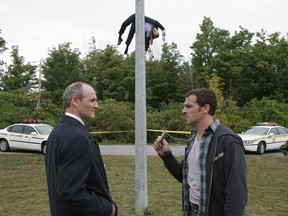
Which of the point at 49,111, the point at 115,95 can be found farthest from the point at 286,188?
the point at 115,95

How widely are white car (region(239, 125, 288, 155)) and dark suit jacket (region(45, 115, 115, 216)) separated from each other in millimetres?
15368

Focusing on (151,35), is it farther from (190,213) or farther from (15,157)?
(15,157)

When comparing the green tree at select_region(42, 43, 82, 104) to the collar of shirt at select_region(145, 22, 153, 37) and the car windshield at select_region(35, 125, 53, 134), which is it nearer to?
the car windshield at select_region(35, 125, 53, 134)

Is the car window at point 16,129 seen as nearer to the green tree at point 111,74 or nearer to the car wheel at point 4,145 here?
the car wheel at point 4,145

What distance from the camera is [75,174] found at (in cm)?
260

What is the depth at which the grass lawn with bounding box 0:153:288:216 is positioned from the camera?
7266 millimetres

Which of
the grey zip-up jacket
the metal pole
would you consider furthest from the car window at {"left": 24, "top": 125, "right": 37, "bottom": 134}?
the grey zip-up jacket

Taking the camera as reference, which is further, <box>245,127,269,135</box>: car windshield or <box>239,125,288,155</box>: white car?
<box>245,127,269,135</box>: car windshield

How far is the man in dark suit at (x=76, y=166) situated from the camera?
261cm

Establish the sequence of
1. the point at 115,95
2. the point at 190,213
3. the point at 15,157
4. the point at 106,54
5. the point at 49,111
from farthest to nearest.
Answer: the point at 106,54
the point at 115,95
the point at 49,111
the point at 15,157
the point at 190,213

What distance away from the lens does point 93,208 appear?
8.76 feet

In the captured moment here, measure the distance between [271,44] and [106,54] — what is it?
21.3 m

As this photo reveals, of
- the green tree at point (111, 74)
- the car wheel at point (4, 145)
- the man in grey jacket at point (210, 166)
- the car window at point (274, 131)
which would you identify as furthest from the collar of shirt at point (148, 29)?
the green tree at point (111, 74)

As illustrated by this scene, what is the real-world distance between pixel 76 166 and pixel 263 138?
16.3 m
